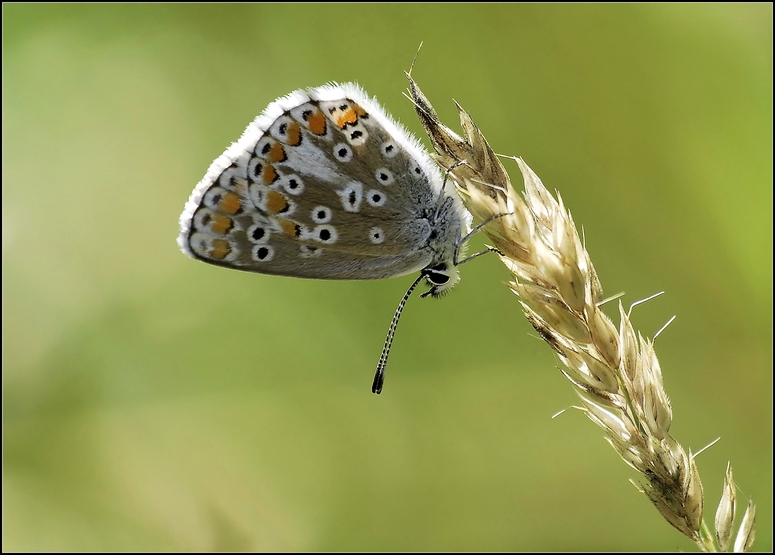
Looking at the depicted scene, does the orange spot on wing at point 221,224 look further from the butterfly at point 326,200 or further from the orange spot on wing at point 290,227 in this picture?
the orange spot on wing at point 290,227

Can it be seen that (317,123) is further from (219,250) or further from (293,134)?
(219,250)

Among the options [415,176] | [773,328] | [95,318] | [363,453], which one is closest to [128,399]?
[95,318]

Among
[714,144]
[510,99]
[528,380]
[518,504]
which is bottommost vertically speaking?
[518,504]

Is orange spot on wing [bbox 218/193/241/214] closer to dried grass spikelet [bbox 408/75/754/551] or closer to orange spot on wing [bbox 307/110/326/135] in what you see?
orange spot on wing [bbox 307/110/326/135]

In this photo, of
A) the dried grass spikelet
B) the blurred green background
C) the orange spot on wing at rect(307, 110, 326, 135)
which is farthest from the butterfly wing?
the blurred green background

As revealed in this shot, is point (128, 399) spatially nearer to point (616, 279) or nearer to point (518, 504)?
point (518, 504)

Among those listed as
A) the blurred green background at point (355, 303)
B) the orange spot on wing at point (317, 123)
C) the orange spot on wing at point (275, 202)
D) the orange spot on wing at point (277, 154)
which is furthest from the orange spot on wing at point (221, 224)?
the blurred green background at point (355, 303)

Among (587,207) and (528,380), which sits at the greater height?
(587,207)
